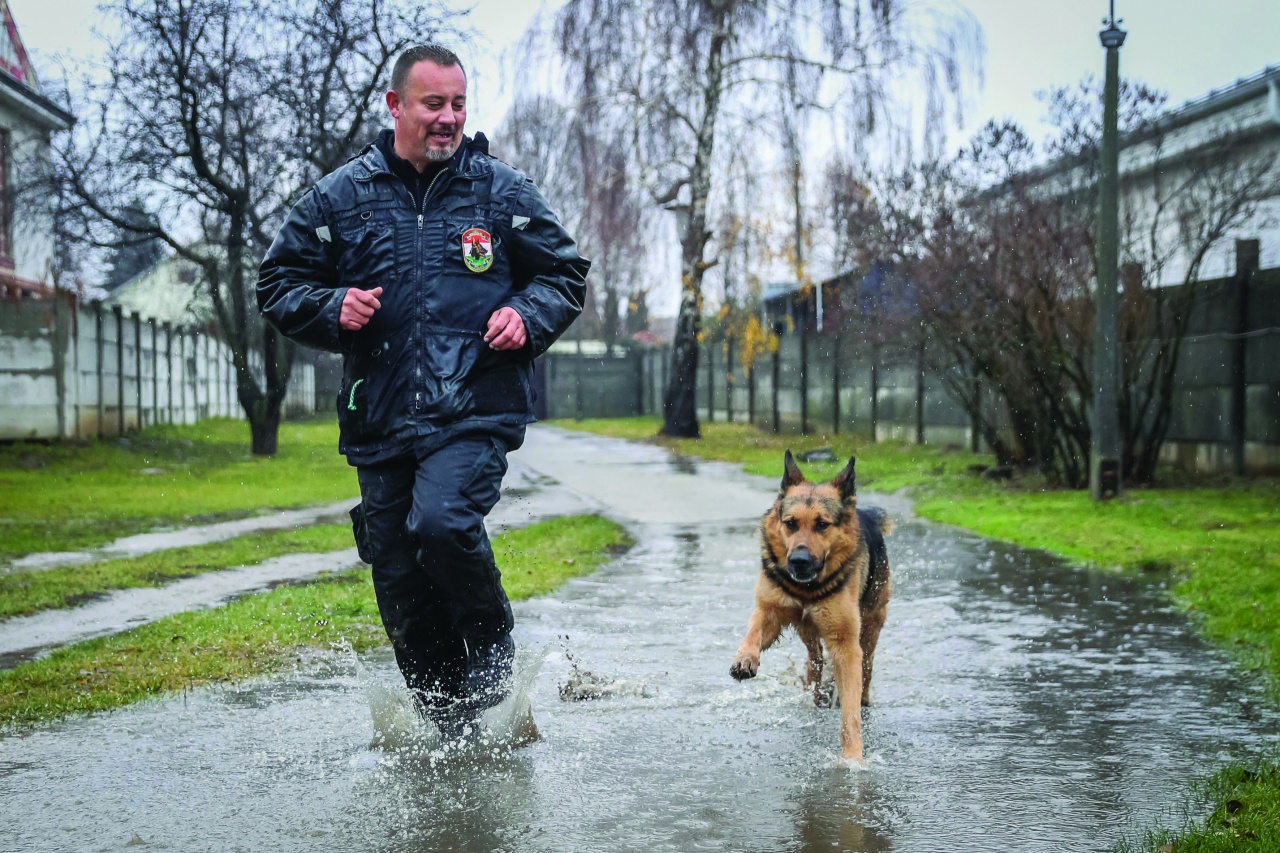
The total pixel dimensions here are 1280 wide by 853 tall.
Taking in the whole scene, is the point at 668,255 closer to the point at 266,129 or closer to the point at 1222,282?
the point at 266,129

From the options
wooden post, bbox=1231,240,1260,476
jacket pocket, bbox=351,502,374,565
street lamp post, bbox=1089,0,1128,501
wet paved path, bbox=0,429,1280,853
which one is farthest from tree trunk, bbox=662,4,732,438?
jacket pocket, bbox=351,502,374,565

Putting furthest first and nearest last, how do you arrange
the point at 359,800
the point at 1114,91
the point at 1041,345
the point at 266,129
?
the point at 266,129, the point at 1041,345, the point at 1114,91, the point at 359,800

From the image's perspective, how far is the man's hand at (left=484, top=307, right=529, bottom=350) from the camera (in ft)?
14.4

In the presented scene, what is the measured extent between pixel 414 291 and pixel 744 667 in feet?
6.07

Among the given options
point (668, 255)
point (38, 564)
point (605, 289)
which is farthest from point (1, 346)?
point (605, 289)

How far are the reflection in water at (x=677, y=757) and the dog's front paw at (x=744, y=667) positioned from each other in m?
0.24

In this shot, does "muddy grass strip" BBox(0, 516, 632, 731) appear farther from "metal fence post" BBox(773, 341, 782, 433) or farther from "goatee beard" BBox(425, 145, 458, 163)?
"metal fence post" BBox(773, 341, 782, 433)

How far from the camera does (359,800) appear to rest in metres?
4.12

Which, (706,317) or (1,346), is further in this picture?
(706,317)

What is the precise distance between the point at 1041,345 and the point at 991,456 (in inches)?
211

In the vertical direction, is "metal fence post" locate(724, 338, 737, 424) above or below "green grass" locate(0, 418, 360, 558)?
above

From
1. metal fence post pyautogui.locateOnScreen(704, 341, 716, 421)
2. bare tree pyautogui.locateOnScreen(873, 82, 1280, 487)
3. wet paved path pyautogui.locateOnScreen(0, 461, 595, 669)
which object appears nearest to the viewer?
wet paved path pyautogui.locateOnScreen(0, 461, 595, 669)

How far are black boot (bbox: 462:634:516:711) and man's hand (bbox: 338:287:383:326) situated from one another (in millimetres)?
1206

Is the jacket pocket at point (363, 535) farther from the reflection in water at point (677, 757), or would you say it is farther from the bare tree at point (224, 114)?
the bare tree at point (224, 114)
